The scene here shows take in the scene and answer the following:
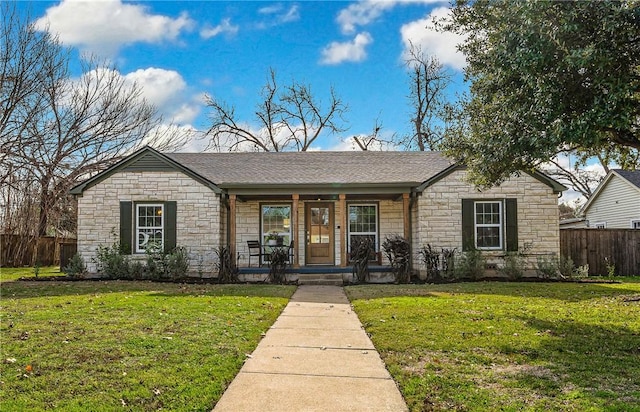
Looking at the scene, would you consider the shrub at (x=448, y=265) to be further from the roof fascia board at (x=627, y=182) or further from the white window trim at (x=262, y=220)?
the roof fascia board at (x=627, y=182)

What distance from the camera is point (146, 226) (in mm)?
14391

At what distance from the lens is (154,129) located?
25.1 m

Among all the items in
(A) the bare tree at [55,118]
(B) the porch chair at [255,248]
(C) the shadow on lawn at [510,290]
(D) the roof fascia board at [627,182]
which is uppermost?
(A) the bare tree at [55,118]

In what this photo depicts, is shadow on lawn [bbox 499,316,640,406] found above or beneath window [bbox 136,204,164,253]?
beneath

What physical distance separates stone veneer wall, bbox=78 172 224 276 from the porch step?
9.25 feet

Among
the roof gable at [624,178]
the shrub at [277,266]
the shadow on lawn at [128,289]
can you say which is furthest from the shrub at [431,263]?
the roof gable at [624,178]

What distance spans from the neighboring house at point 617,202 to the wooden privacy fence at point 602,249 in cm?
526

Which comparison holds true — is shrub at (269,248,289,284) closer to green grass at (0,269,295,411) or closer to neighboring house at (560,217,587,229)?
green grass at (0,269,295,411)

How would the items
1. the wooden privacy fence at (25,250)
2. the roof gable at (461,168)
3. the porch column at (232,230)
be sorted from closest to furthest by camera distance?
1. the porch column at (232,230)
2. the roof gable at (461,168)
3. the wooden privacy fence at (25,250)

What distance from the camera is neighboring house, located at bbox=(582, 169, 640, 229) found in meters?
20.4

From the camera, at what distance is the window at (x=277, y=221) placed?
15.5m

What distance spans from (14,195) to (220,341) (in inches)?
805

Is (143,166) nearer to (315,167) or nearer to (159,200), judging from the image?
(159,200)

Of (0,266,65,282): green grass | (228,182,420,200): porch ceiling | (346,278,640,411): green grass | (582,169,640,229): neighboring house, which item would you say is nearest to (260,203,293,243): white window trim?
(228,182,420,200): porch ceiling
